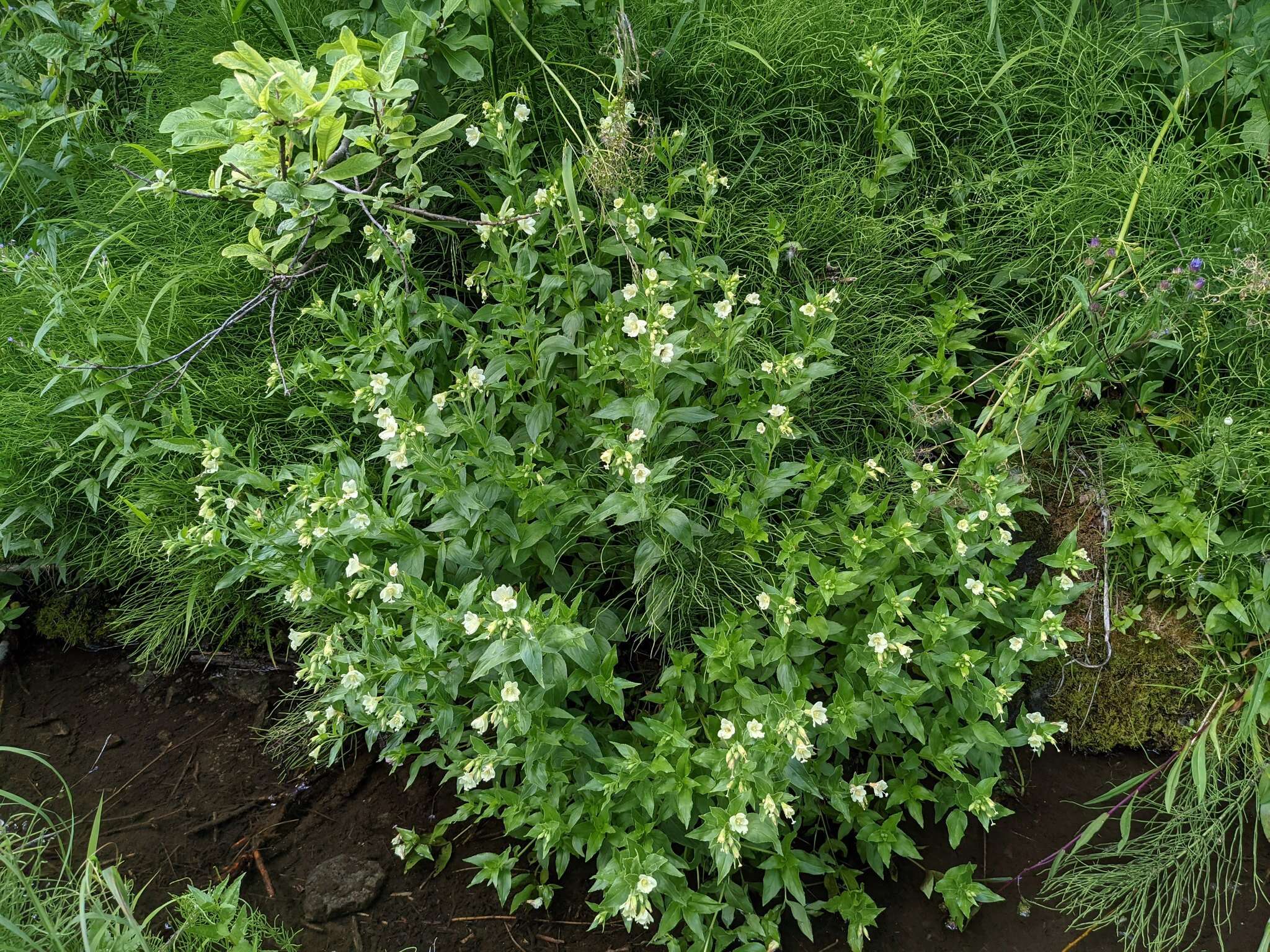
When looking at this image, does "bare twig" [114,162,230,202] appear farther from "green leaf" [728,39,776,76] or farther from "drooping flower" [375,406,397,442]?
"green leaf" [728,39,776,76]

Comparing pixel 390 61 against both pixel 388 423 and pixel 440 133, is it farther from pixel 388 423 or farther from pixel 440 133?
pixel 388 423

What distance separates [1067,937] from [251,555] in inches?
81.9

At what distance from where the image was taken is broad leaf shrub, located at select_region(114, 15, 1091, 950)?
186 centimetres

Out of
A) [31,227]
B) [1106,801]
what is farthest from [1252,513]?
[31,227]

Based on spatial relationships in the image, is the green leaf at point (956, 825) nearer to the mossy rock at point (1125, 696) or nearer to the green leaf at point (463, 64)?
the mossy rock at point (1125, 696)

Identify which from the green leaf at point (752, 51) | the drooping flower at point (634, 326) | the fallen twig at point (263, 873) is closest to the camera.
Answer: the drooping flower at point (634, 326)

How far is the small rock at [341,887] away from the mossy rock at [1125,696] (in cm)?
175

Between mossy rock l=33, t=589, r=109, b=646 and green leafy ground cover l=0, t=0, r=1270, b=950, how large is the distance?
13cm

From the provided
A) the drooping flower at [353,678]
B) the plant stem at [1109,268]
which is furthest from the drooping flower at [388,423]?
the plant stem at [1109,268]

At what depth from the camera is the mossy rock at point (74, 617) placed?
Result: 274cm

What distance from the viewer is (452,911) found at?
2.10 m

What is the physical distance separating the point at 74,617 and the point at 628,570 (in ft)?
6.03

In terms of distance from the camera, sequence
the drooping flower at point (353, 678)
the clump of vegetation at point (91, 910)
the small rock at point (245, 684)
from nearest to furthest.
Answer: the clump of vegetation at point (91, 910)
the drooping flower at point (353, 678)
the small rock at point (245, 684)

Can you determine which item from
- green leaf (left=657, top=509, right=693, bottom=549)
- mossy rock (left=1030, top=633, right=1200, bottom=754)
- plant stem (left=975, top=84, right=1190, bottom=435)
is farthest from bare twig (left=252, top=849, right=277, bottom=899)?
plant stem (left=975, top=84, right=1190, bottom=435)
